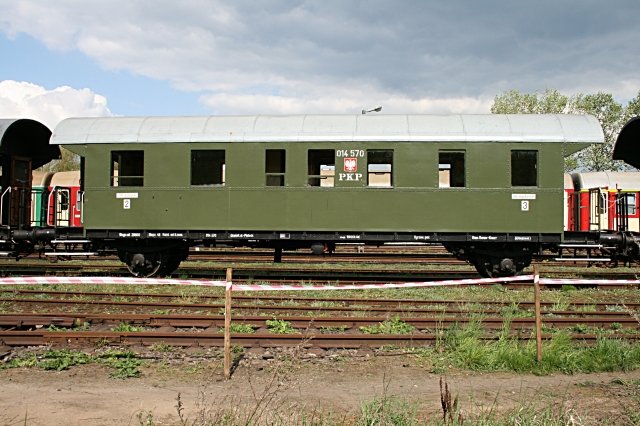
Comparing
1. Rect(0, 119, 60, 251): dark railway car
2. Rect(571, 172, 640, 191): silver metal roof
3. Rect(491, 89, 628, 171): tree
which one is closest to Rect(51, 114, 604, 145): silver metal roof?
Rect(0, 119, 60, 251): dark railway car

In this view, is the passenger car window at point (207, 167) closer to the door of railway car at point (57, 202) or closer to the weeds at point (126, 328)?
the door of railway car at point (57, 202)

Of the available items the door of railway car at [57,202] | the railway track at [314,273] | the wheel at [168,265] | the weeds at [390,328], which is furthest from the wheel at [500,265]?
the door of railway car at [57,202]

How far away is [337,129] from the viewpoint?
11.3 m

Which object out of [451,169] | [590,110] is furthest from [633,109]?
[451,169]

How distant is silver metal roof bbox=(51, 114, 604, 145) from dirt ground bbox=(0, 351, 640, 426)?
5.80 metres

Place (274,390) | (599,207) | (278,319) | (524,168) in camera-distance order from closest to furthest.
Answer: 1. (274,390)
2. (278,319)
3. (524,168)
4. (599,207)

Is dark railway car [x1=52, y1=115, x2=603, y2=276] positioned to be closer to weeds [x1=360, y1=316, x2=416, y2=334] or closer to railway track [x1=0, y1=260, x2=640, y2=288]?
railway track [x1=0, y1=260, x2=640, y2=288]

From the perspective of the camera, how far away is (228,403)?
4.88 meters

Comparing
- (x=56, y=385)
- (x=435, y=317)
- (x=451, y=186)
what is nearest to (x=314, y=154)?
(x=451, y=186)

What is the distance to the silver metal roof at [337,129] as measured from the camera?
11.1 meters

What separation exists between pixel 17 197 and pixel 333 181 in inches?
357

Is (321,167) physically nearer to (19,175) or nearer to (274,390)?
(274,390)

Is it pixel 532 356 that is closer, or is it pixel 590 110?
pixel 532 356

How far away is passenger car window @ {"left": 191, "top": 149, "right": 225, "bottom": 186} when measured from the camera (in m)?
11.6
